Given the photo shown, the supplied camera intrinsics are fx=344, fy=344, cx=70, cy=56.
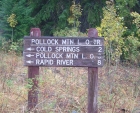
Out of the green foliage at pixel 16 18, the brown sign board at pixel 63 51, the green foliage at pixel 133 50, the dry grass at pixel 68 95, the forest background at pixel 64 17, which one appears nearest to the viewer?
the brown sign board at pixel 63 51

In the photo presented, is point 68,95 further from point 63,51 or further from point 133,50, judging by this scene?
point 133,50

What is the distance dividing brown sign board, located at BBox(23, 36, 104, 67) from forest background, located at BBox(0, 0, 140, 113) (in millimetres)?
367

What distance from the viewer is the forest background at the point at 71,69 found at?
600cm

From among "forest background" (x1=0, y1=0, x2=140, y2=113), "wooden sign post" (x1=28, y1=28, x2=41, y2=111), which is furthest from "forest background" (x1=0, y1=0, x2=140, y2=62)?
"wooden sign post" (x1=28, y1=28, x2=41, y2=111)

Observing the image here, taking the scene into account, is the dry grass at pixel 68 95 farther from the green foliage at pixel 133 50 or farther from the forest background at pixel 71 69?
the green foliage at pixel 133 50

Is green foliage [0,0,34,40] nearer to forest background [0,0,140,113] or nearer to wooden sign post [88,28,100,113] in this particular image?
forest background [0,0,140,113]

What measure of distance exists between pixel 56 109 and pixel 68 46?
3.41 feet

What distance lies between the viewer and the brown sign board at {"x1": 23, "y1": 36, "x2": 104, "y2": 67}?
18.1ft

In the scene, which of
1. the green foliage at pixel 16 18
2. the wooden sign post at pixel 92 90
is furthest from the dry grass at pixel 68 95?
the green foliage at pixel 16 18

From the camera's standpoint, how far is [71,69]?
7.88 meters

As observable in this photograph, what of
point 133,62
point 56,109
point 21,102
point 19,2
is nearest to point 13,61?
point 21,102

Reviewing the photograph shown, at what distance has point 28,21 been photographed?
14664 millimetres

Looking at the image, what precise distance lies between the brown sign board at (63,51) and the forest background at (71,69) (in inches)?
14.5

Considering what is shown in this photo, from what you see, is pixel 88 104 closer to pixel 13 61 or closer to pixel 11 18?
pixel 13 61
